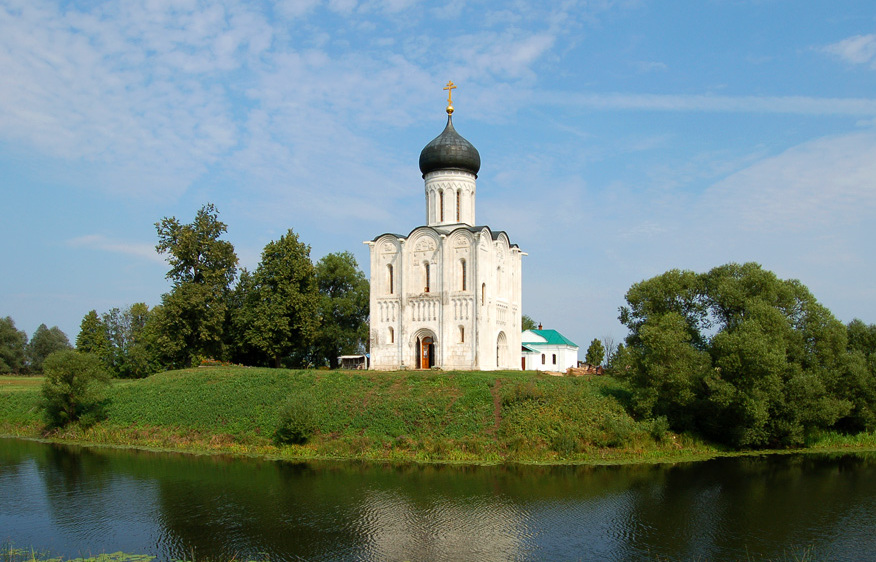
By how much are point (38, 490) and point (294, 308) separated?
19.3 metres

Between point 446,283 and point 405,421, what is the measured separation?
9378 millimetres

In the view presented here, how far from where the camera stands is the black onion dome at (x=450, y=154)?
33.8m

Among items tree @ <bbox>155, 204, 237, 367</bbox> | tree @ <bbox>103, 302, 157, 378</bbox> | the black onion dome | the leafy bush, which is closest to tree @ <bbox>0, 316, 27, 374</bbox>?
tree @ <bbox>103, 302, 157, 378</bbox>

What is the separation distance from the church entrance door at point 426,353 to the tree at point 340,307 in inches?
368

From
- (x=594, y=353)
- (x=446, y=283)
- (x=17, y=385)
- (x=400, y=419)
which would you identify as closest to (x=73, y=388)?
(x=400, y=419)

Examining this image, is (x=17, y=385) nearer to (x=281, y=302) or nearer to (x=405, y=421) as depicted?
(x=281, y=302)

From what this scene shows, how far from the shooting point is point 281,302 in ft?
123

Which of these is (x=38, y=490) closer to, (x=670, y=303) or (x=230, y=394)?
(x=230, y=394)

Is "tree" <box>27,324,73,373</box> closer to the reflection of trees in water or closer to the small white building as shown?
the small white building

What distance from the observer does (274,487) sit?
1858cm

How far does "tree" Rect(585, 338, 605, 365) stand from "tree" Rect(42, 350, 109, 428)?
1488 inches

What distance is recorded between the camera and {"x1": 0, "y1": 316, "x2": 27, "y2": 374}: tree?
2539 inches

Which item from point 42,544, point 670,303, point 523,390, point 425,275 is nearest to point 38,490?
point 42,544

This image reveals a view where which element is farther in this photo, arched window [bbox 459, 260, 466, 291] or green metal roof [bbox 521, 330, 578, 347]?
green metal roof [bbox 521, 330, 578, 347]
